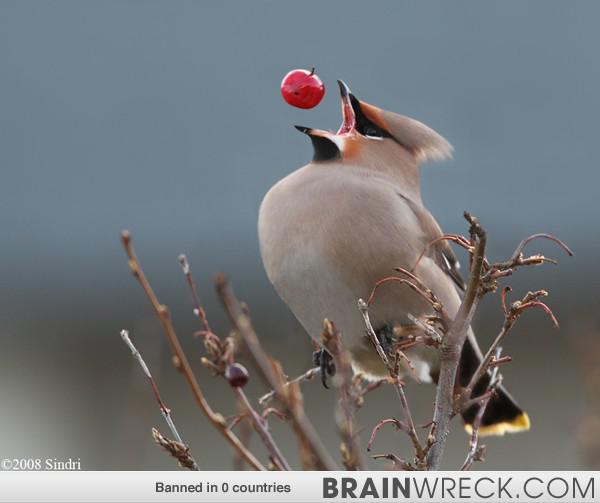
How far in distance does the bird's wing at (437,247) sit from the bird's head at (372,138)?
16 centimetres

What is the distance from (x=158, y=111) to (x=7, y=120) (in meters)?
1.88

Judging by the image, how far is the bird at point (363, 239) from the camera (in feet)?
9.91

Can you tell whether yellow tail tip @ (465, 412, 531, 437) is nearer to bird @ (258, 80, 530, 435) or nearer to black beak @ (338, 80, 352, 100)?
bird @ (258, 80, 530, 435)

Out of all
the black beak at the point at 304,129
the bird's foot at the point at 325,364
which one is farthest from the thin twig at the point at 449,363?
the black beak at the point at 304,129

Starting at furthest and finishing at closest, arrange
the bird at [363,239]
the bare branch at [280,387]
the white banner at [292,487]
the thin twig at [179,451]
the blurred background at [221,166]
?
the blurred background at [221,166]
the bird at [363,239]
the white banner at [292,487]
the thin twig at [179,451]
the bare branch at [280,387]

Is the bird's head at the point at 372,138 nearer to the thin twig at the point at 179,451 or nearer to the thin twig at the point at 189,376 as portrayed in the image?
the thin twig at the point at 179,451

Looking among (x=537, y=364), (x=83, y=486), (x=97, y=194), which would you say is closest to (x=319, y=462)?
→ (x=83, y=486)

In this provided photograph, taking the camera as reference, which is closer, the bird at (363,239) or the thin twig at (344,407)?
the thin twig at (344,407)

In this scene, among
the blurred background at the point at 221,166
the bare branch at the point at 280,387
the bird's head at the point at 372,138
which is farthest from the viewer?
the blurred background at the point at 221,166

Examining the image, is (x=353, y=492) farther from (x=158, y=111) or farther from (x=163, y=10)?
(x=158, y=111)

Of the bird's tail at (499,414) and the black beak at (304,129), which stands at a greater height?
the black beak at (304,129)

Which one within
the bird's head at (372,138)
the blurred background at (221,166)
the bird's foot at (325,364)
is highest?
the blurred background at (221,166)

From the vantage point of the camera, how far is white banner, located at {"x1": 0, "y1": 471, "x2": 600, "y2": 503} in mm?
2373

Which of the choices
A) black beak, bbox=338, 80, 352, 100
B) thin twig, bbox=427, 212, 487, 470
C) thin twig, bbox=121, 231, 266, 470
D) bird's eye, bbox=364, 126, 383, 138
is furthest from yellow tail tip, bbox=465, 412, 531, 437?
thin twig, bbox=121, 231, 266, 470
